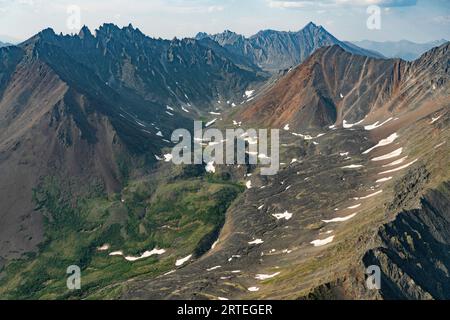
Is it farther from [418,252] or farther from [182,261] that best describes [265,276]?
[182,261]

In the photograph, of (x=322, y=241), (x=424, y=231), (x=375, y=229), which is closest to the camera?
(x=375, y=229)

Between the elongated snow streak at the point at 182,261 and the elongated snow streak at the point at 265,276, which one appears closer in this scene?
the elongated snow streak at the point at 265,276

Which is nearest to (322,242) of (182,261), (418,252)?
(418,252)

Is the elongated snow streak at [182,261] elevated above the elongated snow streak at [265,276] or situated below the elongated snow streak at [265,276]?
above

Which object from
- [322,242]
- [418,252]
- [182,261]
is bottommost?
[418,252]

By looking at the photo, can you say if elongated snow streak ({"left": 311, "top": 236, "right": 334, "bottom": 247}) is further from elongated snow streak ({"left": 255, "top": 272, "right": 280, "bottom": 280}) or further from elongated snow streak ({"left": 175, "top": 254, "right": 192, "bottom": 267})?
elongated snow streak ({"left": 175, "top": 254, "right": 192, "bottom": 267})

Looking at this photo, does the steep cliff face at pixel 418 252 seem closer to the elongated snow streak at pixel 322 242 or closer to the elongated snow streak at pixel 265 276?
the elongated snow streak at pixel 322 242

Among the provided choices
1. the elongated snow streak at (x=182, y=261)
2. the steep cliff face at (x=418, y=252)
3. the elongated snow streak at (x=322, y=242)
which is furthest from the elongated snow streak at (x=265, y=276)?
the elongated snow streak at (x=182, y=261)

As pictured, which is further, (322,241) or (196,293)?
(322,241)
